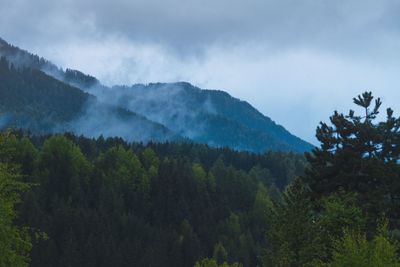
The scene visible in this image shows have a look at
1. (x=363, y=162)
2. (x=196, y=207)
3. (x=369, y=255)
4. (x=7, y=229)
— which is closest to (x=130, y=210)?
(x=196, y=207)

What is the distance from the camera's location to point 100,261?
76000 mm

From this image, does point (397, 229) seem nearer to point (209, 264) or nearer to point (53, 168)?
point (209, 264)

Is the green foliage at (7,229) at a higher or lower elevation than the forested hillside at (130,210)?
higher

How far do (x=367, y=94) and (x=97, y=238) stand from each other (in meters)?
63.8

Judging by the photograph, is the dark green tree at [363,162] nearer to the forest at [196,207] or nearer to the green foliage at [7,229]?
the forest at [196,207]

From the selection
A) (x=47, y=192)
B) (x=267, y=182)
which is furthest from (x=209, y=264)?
(x=267, y=182)

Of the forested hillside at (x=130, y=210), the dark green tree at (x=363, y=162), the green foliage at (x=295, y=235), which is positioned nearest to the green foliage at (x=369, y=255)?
the green foliage at (x=295, y=235)

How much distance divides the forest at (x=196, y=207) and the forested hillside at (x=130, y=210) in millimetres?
304

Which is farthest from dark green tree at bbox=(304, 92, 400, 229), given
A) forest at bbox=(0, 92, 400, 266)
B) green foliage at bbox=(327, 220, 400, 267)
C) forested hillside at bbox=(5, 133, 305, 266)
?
forested hillside at bbox=(5, 133, 305, 266)

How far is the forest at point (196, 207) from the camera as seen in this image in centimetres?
2236

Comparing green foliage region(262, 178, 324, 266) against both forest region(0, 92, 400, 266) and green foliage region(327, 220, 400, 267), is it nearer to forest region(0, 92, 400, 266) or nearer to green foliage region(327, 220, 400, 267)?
forest region(0, 92, 400, 266)

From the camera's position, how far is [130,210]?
108625mm

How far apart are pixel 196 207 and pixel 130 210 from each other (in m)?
22.1

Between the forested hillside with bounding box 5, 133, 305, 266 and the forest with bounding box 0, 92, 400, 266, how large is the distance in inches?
12.0
